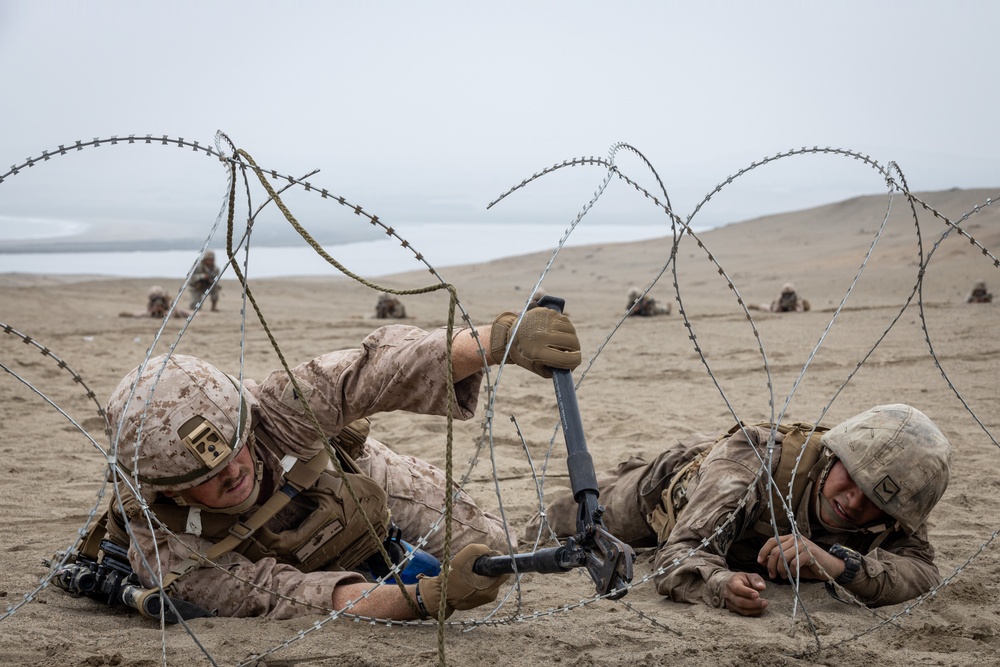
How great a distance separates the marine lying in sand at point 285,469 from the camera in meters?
3.50

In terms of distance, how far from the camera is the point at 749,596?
3920 millimetres

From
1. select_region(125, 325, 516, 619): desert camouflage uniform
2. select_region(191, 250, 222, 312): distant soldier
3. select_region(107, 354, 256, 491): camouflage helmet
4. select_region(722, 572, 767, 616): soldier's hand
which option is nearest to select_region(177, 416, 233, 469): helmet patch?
select_region(107, 354, 256, 491): camouflage helmet

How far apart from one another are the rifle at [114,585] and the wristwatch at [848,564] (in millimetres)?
2603

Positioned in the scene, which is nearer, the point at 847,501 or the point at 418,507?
the point at 847,501

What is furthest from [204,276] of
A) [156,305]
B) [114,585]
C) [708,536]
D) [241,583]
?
[708,536]

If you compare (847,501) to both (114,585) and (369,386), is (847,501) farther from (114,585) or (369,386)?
(114,585)

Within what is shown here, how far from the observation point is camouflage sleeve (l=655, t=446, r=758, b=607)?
4.09 meters

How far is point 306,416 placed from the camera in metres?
3.88

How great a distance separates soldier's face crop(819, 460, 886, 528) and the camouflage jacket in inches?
4.7

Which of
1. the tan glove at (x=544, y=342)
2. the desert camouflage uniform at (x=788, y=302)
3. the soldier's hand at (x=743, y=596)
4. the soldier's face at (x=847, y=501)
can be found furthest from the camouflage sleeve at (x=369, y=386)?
the desert camouflage uniform at (x=788, y=302)

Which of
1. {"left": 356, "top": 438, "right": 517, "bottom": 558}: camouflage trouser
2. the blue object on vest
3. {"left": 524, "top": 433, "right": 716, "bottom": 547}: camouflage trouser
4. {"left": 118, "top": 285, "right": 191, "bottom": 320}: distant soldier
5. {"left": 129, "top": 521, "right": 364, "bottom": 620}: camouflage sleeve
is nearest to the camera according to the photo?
{"left": 129, "top": 521, "right": 364, "bottom": 620}: camouflage sleeve

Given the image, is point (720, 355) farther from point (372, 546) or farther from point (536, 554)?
point (536, 554)

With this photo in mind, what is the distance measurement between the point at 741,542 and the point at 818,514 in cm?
41

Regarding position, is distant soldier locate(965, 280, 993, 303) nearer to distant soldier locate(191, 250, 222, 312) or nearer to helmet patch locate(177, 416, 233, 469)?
distant soldier locate(191, 250, 222, 312)
